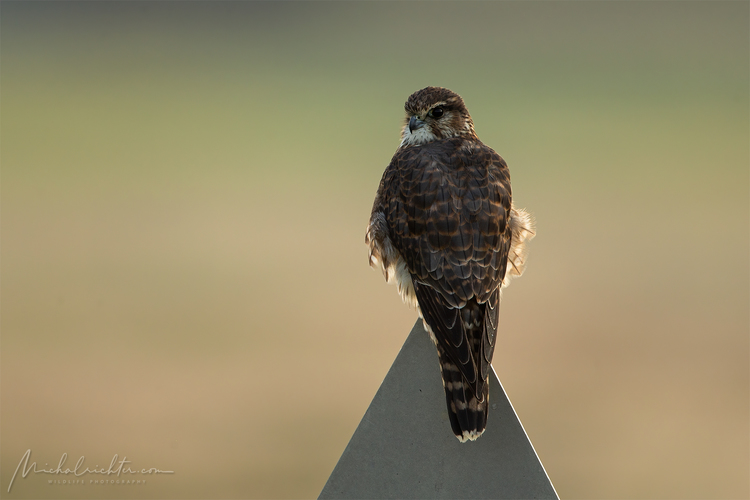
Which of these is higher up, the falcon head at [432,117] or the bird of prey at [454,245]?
the falcon head at [432,117]

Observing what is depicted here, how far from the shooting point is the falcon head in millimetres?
2875

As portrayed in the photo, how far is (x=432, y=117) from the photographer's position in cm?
291

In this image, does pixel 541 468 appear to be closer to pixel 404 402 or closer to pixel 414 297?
pixel 404 402

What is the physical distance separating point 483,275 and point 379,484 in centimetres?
84

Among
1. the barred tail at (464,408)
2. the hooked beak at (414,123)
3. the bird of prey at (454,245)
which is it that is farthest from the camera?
the hooked beak at (414,123)

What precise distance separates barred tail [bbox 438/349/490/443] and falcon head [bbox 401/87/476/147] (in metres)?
1.27

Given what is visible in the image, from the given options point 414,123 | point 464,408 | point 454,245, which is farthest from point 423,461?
point 414,123

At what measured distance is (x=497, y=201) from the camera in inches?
97.1

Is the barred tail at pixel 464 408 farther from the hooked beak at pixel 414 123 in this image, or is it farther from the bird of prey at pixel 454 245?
the hooked beak at pixel 414 123

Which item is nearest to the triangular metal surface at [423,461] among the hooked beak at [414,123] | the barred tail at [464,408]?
the barred tail at [464,408]

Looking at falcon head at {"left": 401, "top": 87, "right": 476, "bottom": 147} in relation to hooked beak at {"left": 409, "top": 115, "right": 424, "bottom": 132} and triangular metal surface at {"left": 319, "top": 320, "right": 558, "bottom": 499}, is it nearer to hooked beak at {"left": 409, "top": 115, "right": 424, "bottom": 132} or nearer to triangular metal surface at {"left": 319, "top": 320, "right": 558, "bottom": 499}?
hooked beak at {"left": 409, "top": 115, "right": 424, "bottom": 132}

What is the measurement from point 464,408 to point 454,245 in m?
0.69

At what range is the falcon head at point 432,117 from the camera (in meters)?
2.88

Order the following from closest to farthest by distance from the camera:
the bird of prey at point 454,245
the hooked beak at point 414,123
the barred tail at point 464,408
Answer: the barred tail at point 464,408 → the bird of prey at point 454,245 → the hooked beak at point 414,123
